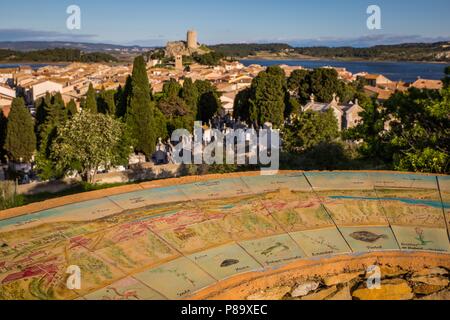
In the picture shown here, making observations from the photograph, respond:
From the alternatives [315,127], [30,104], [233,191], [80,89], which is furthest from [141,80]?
[30,104]

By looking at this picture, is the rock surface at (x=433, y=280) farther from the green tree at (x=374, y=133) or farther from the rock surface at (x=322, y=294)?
the green tree at (x=374, y=133)

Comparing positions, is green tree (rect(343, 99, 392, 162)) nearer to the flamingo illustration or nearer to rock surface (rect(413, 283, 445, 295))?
rock surface (rect(413, 283, 445, 295))

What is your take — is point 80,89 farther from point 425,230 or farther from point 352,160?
point 425,230

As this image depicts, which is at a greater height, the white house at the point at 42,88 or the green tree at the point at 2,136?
the white house at the point at 42,88

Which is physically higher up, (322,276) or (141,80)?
(141,80)

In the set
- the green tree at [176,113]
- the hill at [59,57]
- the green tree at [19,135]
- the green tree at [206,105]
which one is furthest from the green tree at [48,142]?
the hill at [59,57]

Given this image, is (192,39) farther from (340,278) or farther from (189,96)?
(340,278)

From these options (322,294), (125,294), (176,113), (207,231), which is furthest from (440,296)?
(176,113)
